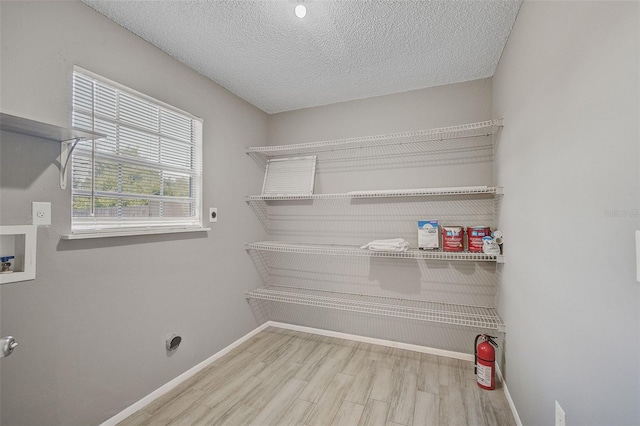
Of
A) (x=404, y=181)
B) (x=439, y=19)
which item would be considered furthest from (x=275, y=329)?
(x=439, y=19)

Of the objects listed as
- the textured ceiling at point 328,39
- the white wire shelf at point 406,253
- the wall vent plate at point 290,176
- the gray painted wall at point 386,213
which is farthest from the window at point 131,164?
the gray painted wall at point 386,213

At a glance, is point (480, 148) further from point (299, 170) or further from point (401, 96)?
point (299, 170)

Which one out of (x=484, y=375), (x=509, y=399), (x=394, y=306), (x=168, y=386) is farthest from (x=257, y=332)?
(x=509, y=399)

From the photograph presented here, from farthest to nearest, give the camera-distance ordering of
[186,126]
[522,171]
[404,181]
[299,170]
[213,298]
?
[299,170] < [404,181] < [213,298] < [186,126] < [522,171]

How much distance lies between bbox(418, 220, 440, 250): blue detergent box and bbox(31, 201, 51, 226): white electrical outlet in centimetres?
236

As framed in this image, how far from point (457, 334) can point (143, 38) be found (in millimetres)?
3247

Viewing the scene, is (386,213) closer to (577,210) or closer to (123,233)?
(577,210)

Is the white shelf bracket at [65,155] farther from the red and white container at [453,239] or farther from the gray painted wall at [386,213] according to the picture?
the red and white container at [453,239]

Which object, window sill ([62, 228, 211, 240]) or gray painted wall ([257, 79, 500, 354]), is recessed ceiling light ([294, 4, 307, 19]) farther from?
window sill ([62, 228, 211, 240])

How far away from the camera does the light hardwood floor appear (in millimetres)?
1666

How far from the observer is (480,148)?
2.30 meters

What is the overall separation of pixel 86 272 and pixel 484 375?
8.47ft

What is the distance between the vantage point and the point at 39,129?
1225 millimetres

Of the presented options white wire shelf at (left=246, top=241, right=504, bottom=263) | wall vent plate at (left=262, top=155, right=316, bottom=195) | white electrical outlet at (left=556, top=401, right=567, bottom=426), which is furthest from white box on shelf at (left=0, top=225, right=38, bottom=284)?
white electrical outlet at (left=556, top=401, right=567, bottom=426)
